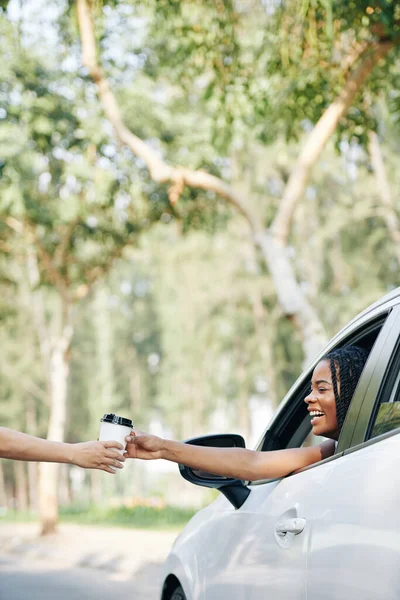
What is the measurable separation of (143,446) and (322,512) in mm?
774

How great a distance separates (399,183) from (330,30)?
16.9m

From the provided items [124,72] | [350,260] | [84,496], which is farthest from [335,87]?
[84,496]

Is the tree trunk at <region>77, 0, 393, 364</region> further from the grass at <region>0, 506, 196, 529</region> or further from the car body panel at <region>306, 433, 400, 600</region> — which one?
the grass at <region>0, 506, 196, 529</region>

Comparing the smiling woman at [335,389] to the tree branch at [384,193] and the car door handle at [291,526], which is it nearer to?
the car door handle at [291,526]

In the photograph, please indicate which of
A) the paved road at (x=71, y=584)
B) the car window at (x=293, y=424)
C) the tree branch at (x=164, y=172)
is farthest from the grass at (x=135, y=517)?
the car window at (x=293, y=424)

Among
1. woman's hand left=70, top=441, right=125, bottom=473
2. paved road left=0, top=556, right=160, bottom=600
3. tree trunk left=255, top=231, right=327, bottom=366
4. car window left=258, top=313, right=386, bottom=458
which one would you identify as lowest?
woman's hand left=70, top=441, right=125, bottom=473

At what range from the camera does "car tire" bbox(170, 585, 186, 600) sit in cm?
415

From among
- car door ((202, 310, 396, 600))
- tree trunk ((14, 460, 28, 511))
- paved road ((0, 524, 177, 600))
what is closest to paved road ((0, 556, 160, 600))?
paved road ((0, 524, 177, 600))

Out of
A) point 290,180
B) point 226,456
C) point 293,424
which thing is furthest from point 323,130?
point 226,456

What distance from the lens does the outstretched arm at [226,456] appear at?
127 inches

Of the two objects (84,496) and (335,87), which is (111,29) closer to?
(335,87)

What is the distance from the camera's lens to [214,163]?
18.0m

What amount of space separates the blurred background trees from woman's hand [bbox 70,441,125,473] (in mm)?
5418

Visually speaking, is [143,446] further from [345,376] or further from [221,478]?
[345,376]
